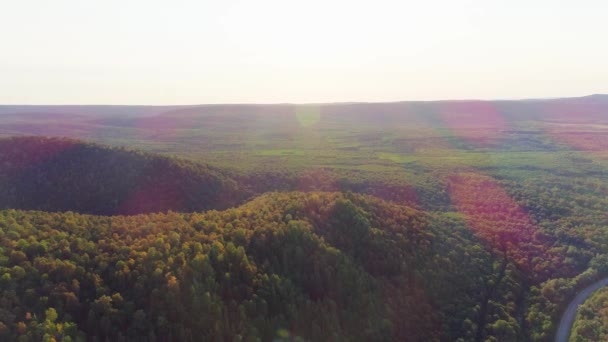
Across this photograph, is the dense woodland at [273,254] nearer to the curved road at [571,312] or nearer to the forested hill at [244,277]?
the forested hill at [244,277]

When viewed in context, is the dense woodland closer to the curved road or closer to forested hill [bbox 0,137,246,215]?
forested hill [bbox 0,137,246,215]

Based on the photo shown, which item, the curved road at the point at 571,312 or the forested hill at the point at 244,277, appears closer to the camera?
the forested hill at the point at 244,277

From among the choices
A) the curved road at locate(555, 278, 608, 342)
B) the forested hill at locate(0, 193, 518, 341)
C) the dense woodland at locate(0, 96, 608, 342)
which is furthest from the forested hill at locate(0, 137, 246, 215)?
the curved road at locate(555, 278, 608, 342)

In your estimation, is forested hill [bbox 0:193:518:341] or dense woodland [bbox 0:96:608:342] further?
dense woodland [bbox 0:96:608:342]

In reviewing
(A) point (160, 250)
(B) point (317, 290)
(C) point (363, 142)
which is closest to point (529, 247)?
(B) point (317, 290)

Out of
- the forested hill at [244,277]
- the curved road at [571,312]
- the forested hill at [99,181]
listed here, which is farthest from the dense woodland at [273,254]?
the curved road at [571,312]

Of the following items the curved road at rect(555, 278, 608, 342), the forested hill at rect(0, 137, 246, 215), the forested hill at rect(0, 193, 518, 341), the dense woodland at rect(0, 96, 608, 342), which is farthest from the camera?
the forested hill at rect(0, 137, 246, 215)
